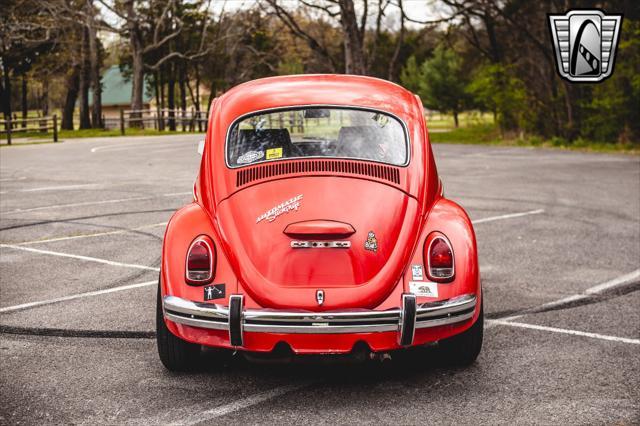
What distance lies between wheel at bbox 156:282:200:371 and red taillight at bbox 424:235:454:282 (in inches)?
56.0

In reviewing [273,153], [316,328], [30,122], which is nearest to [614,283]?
[273,153]

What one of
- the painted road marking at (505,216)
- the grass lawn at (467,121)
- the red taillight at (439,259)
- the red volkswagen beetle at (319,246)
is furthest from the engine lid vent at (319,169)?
the grass lawn at (467,121)

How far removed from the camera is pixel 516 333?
5.59m

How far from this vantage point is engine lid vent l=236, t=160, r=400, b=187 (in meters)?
4.89

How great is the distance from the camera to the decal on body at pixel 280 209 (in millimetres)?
4613

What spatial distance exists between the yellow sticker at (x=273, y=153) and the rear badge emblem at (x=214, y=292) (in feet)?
3.22

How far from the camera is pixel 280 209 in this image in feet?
15.2

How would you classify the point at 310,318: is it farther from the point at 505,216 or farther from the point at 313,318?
the point at 505,216

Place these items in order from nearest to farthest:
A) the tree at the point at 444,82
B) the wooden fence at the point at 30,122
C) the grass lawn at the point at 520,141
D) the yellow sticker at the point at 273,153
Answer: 1. the yellow sticker at the point at 273,153
2. the grass lawn at the point at 520,141
3. the wooden fence at the point at 30,122
4. the tree at the point at 444,82

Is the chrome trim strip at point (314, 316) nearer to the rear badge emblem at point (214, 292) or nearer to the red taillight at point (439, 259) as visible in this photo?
the rear badge emblem at point (214, 292)

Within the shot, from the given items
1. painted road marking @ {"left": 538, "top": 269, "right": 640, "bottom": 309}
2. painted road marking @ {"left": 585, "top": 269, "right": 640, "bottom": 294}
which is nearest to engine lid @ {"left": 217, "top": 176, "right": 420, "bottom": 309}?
painted road marking @ {"left": 538, "top": 269, "right": 640, "bottom": 309}

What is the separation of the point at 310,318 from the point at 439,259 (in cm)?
85

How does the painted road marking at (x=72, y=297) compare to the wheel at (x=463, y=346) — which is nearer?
the wheel at (x=463, y=346)

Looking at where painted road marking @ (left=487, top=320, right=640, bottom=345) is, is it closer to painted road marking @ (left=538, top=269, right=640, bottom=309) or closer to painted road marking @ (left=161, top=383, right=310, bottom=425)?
painted road marking @ (left=538, top=269, right=640, bottom=309)
